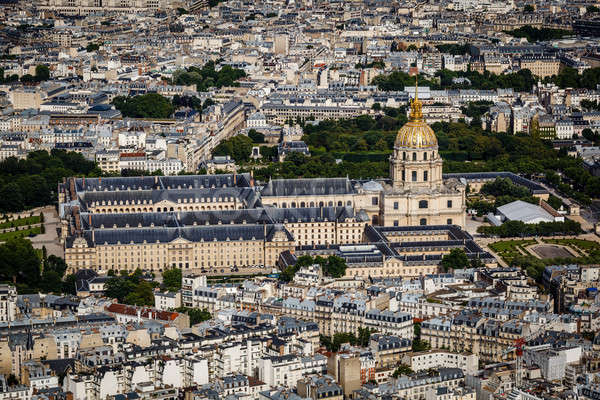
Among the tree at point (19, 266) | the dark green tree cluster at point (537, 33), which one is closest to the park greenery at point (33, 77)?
the dark green tree cluster at point (537, 33)

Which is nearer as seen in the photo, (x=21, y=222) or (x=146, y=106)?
(x=21, y=222)

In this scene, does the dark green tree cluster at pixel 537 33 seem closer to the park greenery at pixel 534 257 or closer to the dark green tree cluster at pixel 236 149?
the dark green tree cluster at pixel 236 149

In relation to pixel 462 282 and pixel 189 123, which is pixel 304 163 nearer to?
pixel 189 123

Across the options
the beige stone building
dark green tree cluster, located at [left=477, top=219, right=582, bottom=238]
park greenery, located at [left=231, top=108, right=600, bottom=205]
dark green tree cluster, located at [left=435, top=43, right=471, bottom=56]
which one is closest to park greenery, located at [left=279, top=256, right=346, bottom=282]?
the beige stone building

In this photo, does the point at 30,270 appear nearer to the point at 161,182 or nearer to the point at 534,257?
the point at 161,182

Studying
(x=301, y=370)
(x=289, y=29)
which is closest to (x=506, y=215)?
(x=301, y=370)

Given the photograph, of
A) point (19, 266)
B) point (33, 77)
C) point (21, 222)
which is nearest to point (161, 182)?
point (21, 222)
